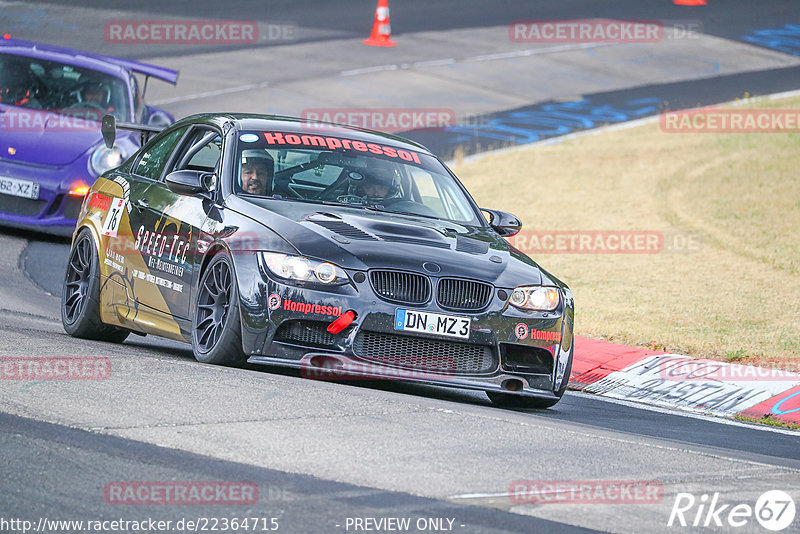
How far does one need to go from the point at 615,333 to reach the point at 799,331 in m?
1.53

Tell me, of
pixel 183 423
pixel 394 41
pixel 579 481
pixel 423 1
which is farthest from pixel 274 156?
pixel 423 1

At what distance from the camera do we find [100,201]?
9.31 m

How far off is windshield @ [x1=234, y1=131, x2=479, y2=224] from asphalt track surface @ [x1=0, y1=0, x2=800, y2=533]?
3.64 feet

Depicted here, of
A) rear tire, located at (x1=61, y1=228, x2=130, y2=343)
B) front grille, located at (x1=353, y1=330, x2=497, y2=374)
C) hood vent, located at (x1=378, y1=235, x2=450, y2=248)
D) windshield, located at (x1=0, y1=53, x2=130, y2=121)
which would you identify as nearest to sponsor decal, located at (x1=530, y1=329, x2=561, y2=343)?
front grille, located at (x1=353, y1=330, x2=497, y2=374)

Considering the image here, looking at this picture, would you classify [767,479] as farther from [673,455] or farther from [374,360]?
[374,360]

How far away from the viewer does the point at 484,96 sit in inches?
973

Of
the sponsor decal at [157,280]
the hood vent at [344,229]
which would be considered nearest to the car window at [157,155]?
the sponsor decal at [157,280]

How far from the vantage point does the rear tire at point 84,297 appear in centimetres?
899

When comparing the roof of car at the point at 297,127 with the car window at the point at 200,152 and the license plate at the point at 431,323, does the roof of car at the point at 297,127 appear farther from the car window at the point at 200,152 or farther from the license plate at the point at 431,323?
the license plate at the point at 431,323

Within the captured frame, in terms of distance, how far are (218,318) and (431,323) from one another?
1201 millimetres

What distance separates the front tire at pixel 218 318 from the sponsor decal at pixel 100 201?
5.70ft

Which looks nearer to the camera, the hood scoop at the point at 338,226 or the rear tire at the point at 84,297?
the hood scoop at the point at 338,226

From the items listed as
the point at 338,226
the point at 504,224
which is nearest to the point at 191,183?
the point at 338,226

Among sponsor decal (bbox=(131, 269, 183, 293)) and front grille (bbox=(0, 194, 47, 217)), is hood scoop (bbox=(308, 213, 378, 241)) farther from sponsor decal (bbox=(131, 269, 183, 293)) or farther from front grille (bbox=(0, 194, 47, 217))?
front grille (bbox=(0, 194, 47, 217))
